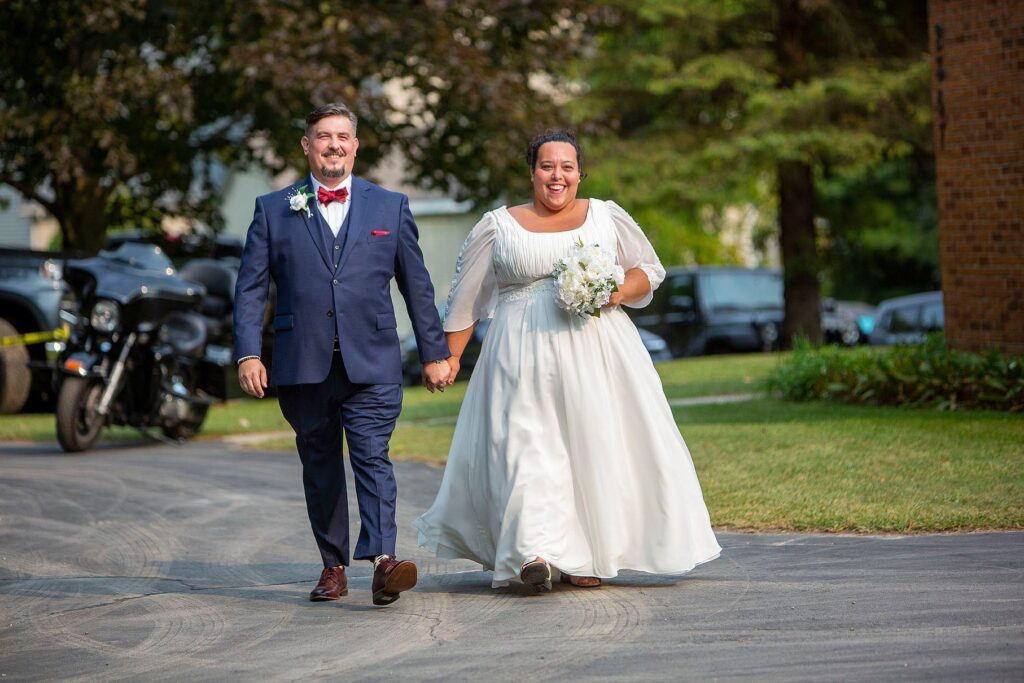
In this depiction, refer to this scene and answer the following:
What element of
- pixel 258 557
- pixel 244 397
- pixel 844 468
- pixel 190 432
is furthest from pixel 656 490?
pixel 244 397

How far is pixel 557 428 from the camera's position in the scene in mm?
6828

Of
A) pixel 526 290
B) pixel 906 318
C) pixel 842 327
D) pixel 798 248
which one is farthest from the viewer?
pixel 842 327

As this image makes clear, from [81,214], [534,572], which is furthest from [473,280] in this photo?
[81,214]

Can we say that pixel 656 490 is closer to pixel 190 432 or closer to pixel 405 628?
pixel 405 628

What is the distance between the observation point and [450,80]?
19.6 metres

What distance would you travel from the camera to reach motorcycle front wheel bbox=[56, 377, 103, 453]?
13.1 metres

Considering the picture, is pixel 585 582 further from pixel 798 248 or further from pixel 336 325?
pixel 798 248

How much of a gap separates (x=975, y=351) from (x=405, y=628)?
28.1 ft

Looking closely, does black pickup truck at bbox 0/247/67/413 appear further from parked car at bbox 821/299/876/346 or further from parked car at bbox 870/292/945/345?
parked car at bbox 821/299/876/346

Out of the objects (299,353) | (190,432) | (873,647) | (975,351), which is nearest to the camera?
(873,647)

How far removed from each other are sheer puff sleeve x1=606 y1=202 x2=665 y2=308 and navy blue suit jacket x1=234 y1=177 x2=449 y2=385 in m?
0.98

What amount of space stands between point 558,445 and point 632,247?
105cm

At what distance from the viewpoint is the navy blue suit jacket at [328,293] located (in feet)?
21.9

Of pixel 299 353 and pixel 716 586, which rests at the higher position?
pixel 299 353
